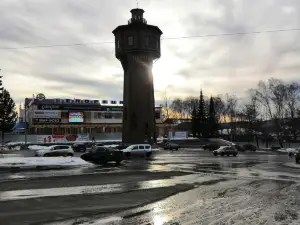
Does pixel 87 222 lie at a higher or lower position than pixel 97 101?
lower

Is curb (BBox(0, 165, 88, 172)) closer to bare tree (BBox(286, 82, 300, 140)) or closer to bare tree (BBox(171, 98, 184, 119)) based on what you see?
bare tree (BBox(286, 82, 300, 140))

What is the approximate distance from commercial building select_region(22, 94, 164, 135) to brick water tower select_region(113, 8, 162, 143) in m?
43.9

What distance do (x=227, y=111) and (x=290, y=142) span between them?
148 ft

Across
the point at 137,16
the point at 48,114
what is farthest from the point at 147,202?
the point at 48,114

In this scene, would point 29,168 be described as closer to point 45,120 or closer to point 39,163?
point 39,163

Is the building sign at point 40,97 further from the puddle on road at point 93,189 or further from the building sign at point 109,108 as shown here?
the puddle on road at point 93,189

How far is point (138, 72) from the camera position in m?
72.7

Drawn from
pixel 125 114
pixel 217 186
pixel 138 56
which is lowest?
pixel 217 186

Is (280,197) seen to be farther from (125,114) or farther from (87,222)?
(125,114)

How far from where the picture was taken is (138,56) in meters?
72.7

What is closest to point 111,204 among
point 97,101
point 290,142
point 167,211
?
point 167,211

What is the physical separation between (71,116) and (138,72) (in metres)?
51.1

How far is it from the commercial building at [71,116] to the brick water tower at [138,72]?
1728 inches

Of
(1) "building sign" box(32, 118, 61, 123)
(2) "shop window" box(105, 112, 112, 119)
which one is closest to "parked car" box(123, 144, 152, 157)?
(1) "building sign" box(32, 118, 61, 123)
